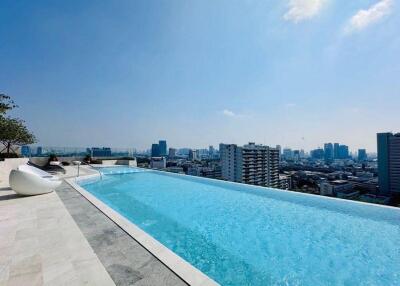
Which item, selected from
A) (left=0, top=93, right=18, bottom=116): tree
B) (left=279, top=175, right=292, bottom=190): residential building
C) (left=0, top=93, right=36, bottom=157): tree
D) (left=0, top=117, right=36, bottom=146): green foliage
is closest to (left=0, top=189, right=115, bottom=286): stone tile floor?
(left=0, top=93, right=18, bottom=116): tree

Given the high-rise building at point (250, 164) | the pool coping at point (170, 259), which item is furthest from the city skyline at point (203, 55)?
the high-rise building at point (250, 164)

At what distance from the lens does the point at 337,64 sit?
1027cm

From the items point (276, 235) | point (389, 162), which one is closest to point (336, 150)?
point (389, 162)

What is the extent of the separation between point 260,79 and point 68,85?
12602 millimetres

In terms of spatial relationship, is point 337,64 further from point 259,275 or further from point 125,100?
point 125,100

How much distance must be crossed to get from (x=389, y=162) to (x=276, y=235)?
87.6 metres

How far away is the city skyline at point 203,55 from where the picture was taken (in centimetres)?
879

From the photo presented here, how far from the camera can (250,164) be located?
66125mm

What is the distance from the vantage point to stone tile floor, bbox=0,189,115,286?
2.37 m

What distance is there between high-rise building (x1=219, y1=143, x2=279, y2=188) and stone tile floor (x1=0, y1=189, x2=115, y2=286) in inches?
2429

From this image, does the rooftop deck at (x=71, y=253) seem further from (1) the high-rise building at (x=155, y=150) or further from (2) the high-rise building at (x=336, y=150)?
(2) the high-rise building at (x=336, y=150)

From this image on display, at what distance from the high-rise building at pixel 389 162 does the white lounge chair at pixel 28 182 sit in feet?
294

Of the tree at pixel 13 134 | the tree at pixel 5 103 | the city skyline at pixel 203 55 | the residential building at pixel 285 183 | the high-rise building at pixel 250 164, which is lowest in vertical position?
the residential building at pixel 285 183

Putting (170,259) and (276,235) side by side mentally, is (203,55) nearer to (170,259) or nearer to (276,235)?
(276,235)
